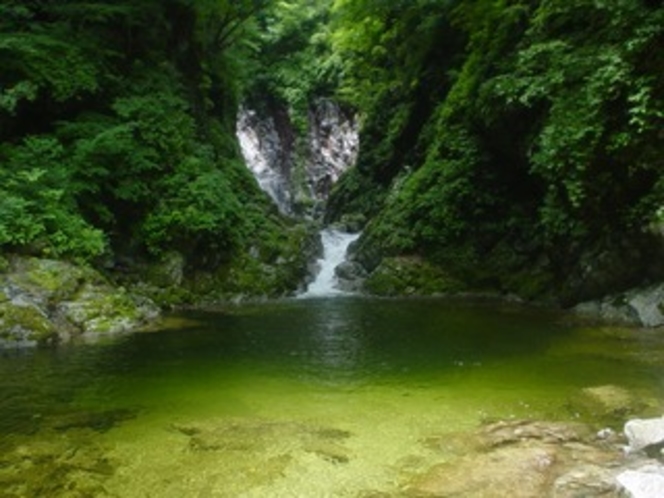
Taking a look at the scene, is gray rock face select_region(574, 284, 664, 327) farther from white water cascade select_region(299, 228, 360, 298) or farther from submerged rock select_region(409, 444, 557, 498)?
white water cascade select_region(299, 228, 360, 298)

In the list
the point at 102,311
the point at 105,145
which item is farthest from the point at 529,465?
the point at 105,145

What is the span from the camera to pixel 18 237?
1171 cm

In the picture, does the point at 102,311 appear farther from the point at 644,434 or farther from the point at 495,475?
the point at 644,434

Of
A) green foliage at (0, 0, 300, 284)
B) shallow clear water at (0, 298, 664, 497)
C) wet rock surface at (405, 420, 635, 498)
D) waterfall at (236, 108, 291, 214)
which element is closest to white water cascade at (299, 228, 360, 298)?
green foliage at (0, 0, 300, 284)

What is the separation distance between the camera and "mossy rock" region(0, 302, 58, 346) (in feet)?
33.6

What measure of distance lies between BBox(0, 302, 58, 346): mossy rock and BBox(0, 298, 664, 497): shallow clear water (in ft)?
2.13

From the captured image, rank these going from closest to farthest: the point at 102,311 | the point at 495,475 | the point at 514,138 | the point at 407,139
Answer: the point at 495,475 < the point at 102,311 < the point at 514,138 < the point at 407,139

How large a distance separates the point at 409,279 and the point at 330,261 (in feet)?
15.2

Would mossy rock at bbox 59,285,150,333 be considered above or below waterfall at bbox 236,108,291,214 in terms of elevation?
below

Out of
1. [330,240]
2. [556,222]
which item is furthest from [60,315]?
[330,240]

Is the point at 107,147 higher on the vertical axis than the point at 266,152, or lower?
lower

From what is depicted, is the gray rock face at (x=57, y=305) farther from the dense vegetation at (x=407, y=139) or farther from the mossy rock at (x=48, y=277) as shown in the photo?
the dense vegetation at (x=407, y=139)

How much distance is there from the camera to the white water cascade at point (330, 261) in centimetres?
1886

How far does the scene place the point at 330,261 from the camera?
71.5ft
